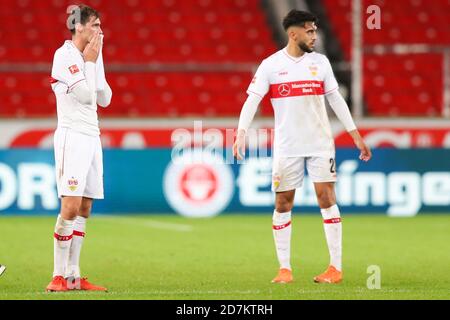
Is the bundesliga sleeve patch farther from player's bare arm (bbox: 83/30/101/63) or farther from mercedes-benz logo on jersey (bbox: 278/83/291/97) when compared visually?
mercedes-benz logo on jersey (bbox: 278/83/291/97)

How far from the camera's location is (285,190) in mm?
9430

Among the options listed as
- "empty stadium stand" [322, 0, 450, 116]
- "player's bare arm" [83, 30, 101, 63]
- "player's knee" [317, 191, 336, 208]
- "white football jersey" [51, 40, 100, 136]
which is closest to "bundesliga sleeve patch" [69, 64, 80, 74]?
"white football jersey" [51, 40, 100, 136]

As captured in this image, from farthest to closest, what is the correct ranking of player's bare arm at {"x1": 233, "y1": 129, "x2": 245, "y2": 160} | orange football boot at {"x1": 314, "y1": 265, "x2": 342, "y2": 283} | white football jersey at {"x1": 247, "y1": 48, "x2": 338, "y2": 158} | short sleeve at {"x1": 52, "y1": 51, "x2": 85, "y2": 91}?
1. white football jersey at {"x1": 247, "y1": 48, "x2": 338, "y2": 158}
2. orange football boot at {"x1": 314, "y1": 265, "x2": 342, "y2": 283}
3. player's bare arm at {"x1": 233, "y1": 129, "x2": 245, "y2": 160}
4. short sleeve at {"x1": 52, "y1": 51, "x2": 85, "y2": 91}

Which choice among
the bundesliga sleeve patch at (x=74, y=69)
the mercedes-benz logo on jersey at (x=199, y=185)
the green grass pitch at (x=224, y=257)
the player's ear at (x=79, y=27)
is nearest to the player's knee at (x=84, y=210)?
the green grass pitch at (x=224, y=257)

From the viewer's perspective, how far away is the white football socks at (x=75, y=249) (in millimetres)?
8742

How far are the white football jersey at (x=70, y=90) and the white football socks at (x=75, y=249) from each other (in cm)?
72

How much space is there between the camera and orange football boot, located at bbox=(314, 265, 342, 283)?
30.3ft

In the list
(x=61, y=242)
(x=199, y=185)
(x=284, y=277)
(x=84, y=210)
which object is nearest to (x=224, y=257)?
(x=284, y=277)

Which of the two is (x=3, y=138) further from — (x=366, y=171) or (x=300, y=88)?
(x=300, y=88)

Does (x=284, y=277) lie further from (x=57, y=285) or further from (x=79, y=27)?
(x=79, y=27)

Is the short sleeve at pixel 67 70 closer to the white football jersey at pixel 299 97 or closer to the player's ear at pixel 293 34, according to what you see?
the white football jersey at pixel 299 97

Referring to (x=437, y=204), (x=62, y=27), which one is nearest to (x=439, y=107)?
(x=437, y=204)

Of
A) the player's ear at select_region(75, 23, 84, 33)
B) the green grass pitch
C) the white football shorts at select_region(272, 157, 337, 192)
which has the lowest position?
the green grass pitch

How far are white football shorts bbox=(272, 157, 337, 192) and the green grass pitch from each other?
804 millimetres
